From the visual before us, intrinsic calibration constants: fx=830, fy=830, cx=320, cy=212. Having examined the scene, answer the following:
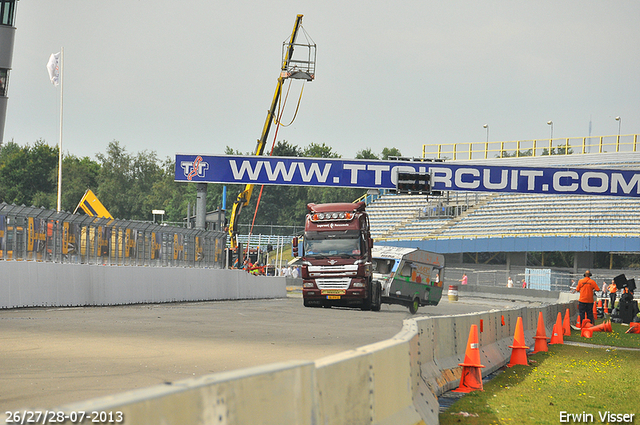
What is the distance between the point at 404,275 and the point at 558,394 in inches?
807

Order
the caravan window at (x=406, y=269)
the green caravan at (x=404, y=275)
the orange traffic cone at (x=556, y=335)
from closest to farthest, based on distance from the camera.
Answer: the orange traffic cone at (x=556, y=335)
the green caravan at (x=404, y=275)
the caravan window at (x=406, y=269)

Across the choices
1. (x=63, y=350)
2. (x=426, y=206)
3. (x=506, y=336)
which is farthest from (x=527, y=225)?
(x=63, y=350)

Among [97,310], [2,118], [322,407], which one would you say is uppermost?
[2,118]

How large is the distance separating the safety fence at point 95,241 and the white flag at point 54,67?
1882 centimetres

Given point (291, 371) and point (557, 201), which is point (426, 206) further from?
point (291, 371)

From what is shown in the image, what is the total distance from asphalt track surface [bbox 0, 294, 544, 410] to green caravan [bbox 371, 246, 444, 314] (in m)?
7.99

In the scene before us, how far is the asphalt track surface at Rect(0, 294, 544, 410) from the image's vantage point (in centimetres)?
844

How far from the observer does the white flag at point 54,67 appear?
4569cm

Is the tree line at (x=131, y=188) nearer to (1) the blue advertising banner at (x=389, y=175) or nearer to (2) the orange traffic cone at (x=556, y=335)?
(1) the blue advertising banner at (x=389, y=175)

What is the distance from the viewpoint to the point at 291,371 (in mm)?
4160

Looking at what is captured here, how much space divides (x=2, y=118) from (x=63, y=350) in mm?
18114

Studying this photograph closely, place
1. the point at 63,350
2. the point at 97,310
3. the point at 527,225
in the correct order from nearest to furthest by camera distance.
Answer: the point at 63,350, the point at 97,310, the point at 527,225

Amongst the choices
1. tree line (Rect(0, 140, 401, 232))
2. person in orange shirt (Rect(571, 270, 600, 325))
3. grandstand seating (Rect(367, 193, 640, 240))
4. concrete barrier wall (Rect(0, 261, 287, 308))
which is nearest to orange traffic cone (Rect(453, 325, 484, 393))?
concrete barrier wall (Rect(0, 261, 287, 308))

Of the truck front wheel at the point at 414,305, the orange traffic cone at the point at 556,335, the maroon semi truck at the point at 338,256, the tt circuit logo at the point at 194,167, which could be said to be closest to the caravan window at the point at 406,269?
the truck front wheel at the point at 414,305
